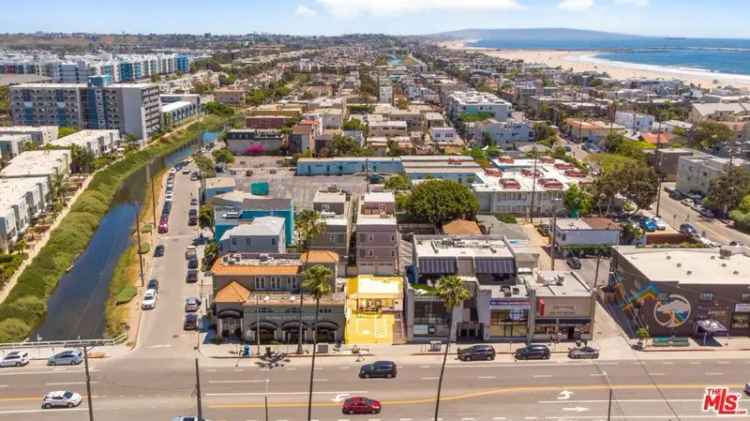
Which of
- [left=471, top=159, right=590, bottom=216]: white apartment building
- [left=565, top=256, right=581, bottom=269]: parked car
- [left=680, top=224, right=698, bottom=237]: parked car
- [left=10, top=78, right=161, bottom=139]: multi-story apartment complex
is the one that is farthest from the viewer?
[left=10, top=78, right=161, bottom=139]: multi-story apartment complex

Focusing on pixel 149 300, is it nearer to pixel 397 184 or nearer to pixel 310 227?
pixel 310 227

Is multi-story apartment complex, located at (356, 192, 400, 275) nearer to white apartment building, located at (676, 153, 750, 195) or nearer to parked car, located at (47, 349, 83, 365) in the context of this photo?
parked car, located at (47, 349, 83, 365)

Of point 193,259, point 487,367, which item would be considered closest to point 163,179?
point 193,259

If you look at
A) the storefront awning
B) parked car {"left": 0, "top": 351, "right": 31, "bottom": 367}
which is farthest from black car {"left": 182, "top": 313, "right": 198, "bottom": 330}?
the storefront awning

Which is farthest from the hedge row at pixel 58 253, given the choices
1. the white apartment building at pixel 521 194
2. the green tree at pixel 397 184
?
the white apartment building at pixel 521 194

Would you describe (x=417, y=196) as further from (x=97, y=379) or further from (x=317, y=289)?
(x=97, y=379)

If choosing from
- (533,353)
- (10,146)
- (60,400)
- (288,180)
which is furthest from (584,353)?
(10,146)
